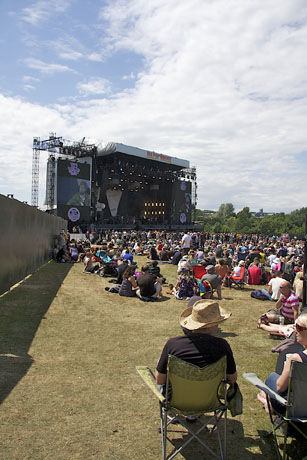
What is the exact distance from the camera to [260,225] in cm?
8950

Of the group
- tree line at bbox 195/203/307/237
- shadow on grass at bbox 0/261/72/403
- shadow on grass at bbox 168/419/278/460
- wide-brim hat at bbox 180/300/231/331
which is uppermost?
tree line at bbox 195/203/307/237

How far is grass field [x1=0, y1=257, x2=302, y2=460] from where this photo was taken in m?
2.78

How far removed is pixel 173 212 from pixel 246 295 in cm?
3496

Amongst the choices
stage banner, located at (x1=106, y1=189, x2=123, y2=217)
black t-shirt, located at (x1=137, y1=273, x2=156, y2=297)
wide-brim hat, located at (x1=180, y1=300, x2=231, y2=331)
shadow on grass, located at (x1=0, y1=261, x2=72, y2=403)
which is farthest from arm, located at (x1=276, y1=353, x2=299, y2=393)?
stage banner, located at (x1=106, y1=189, x2=123, y2=217)

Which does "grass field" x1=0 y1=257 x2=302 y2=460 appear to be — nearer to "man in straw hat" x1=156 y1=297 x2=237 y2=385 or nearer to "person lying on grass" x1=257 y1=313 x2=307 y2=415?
"person lying on grass" x1=257 y1=313 x2=307 y2=415

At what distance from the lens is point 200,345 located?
2590 millimetres

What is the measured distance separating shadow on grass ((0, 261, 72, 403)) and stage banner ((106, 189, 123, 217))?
30.4 m

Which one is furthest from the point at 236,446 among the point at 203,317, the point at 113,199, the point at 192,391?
the point at 113,199

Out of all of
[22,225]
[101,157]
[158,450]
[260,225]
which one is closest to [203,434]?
[158,450]

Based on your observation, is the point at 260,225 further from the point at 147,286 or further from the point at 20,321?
the point at 20,321

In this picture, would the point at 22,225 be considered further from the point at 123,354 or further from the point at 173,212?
the point at 173,212

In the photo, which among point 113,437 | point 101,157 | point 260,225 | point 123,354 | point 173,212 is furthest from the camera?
point 260,225

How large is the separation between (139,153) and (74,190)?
10050mm

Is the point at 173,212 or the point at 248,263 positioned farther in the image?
the point at 173,212
